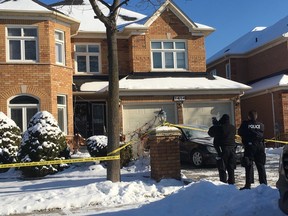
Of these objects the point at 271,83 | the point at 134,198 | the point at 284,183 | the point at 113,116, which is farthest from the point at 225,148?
the point at 271,83

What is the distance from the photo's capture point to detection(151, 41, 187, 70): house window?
21.6 metres

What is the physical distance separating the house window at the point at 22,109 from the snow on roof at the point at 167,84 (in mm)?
3123

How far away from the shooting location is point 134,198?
8391mm

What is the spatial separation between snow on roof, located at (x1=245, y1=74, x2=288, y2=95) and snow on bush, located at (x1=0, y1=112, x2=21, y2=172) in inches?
529

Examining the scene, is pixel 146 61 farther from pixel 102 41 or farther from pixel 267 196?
pixel 267 196

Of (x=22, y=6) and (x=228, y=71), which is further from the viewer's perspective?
(x=228, y=71)

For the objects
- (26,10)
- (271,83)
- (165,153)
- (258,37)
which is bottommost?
(165,153)

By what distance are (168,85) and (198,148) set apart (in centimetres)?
697

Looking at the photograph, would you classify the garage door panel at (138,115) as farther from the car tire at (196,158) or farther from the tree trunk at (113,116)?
the tree trunk at (113,116)

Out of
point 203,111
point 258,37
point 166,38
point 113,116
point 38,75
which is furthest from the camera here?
point 258,37

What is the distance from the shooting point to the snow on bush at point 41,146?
1170cm

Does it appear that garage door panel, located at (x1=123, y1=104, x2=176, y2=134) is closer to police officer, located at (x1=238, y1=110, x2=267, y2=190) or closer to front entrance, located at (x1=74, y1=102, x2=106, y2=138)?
front entrance, located at (x1=74, y1=102, x2=106, y2=138)

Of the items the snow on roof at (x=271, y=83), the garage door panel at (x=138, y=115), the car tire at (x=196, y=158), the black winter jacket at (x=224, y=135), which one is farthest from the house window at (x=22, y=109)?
the snow on roof at (x=271, y=83)

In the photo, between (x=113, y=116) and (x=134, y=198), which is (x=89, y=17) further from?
(x=134, y=198)
